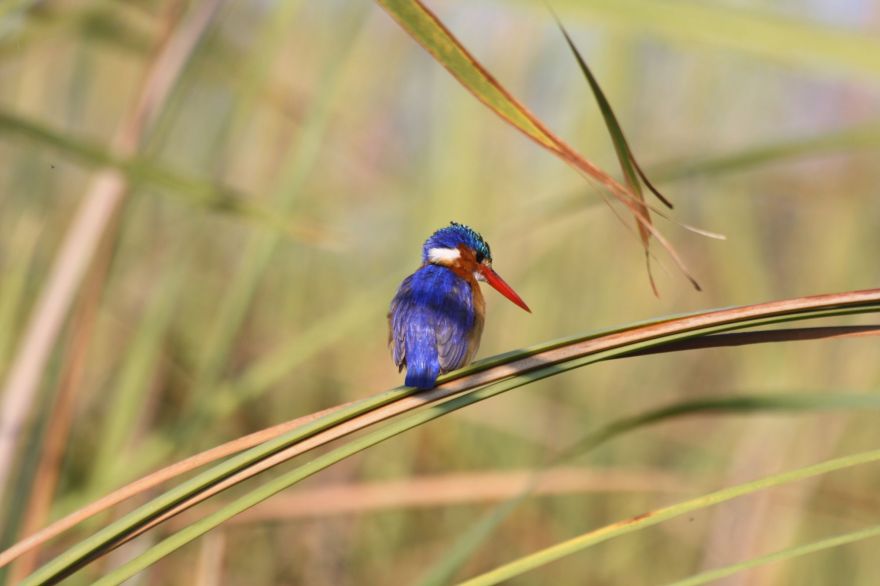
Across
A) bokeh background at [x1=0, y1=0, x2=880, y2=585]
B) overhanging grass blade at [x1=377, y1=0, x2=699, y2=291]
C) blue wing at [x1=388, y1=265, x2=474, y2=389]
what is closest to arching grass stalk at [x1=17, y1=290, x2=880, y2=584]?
overhanging grass blade at [x1=377, y1=0, x2=699, y2=291]

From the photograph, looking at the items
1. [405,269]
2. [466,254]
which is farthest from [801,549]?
[405,269]

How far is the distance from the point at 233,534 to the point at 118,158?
1458 mm

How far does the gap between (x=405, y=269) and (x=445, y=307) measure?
466 mm

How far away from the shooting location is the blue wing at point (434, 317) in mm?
1215

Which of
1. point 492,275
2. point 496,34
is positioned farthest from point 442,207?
point 492,275

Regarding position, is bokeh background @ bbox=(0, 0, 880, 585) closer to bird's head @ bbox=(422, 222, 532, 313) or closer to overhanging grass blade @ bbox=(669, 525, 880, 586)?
bird's head @ bbox=(422, 222, 532, 313)

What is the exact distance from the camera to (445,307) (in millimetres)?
1285

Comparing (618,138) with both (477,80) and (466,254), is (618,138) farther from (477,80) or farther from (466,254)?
(466,254)

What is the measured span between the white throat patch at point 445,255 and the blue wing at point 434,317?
2.6 inches

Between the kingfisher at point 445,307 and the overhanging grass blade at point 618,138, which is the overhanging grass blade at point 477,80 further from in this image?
the kingfisher at point 445,307

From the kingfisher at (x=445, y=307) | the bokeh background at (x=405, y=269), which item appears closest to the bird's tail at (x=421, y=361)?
the kingfisher at (x=445, y=307)

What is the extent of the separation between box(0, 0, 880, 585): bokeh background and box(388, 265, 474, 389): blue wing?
0.86 feet

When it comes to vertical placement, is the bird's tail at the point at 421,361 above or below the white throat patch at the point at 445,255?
below

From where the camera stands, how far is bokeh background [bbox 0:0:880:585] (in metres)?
1.70
